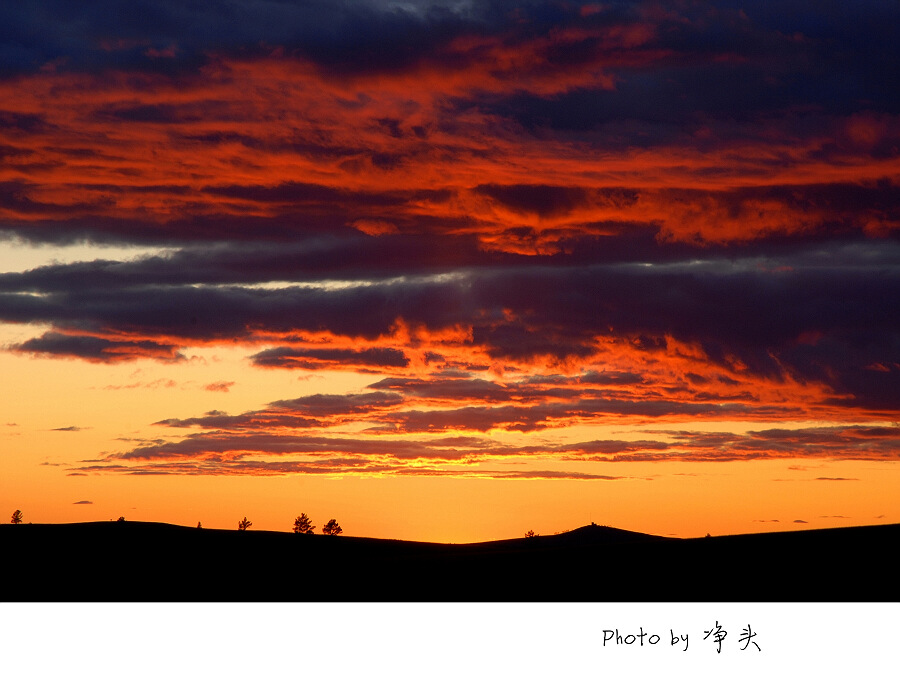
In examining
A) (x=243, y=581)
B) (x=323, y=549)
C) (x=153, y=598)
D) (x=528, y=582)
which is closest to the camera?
(x=153, y=598)

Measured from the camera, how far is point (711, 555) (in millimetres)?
68438

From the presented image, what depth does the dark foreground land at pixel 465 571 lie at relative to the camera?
5600cm

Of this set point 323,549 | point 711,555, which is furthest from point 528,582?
point 323,549

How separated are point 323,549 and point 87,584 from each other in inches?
1281

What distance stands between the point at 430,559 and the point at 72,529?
35.3m

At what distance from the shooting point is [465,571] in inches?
2692

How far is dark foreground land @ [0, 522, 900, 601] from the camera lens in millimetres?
56000

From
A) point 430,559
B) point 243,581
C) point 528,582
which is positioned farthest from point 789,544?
point 243,581

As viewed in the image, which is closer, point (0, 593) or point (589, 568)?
point (0, 593)

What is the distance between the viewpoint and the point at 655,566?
2557 inches
